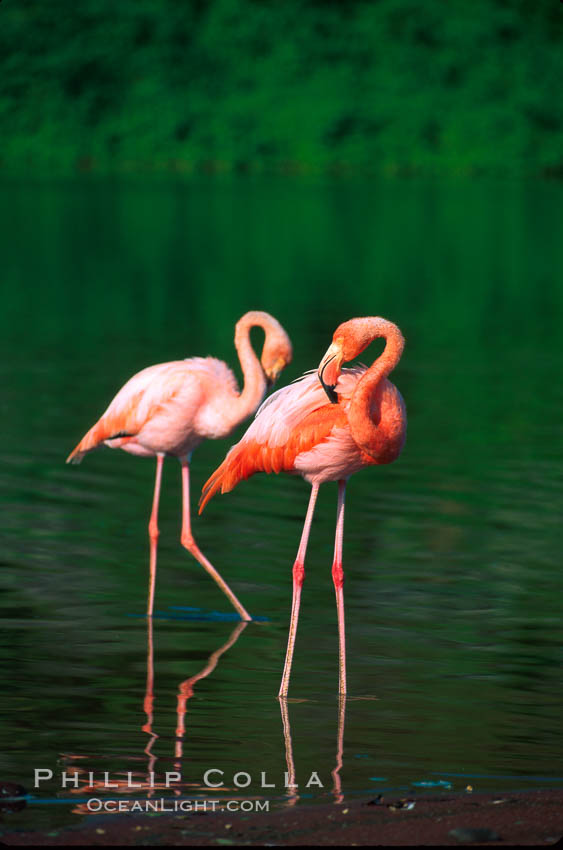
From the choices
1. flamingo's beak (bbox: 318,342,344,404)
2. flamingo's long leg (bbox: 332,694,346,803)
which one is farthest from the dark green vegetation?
flamingo's long leg (bbox: 332,694,346,803)

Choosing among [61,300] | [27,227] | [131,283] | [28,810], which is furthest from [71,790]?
[27,227]

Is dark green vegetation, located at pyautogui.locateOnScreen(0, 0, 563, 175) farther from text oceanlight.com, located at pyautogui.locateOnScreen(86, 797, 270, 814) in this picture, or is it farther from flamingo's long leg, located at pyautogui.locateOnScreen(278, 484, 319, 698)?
text oceanlight.com, located at pyautogui.locateOnScreen(86, 797, 270, 814)

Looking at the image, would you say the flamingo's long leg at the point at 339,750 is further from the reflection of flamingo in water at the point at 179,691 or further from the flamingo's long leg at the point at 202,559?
the flamingo's long leg at the point at 202,559

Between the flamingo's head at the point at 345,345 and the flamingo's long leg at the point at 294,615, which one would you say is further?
the flamingo's long leg at the point at 294,615

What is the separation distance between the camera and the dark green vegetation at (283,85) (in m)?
67.2

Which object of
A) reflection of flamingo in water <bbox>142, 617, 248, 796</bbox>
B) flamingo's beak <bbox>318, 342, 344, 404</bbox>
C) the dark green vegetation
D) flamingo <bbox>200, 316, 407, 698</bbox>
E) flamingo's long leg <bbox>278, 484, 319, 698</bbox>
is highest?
the dark green vegetation

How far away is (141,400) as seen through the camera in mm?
7434

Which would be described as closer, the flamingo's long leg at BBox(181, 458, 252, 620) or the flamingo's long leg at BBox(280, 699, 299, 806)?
the flamingo's long leg at BBox(280, 699, 299, 806)

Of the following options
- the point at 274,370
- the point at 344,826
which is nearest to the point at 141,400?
the point at 274,370

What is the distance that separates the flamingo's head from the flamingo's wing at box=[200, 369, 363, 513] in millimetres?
295

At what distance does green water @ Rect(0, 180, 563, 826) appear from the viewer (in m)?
5.24

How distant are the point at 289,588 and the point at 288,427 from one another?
62.4 inches

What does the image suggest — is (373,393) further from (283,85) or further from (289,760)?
(283,85)

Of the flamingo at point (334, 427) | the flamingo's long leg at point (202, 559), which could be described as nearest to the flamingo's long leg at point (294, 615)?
the flamingo at point (334, 427)
